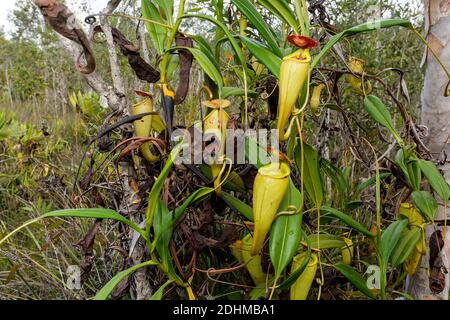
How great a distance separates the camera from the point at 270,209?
2.31ft

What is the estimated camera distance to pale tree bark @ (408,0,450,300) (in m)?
0.95

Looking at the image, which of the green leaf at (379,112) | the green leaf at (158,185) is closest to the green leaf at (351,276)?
the green leaf at (379,112)

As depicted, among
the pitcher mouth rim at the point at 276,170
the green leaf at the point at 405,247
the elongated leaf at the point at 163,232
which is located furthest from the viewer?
the green leaf at the point at 405,247

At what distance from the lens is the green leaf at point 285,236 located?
28.3 inches

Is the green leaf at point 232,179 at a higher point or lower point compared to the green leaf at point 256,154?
lower

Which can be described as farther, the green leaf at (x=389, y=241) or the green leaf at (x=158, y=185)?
the green leaf at (x=389, y=241)

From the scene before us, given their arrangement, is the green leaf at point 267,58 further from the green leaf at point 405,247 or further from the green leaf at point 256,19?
the green leaf at point 405,247

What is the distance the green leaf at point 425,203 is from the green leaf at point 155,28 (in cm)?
59

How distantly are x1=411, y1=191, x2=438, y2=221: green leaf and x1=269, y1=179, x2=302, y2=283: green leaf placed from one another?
279 mm

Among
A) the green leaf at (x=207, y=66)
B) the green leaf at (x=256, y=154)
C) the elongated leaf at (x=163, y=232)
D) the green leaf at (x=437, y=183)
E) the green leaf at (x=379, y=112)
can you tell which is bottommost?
the elongated leaf at (x=163, y=232)

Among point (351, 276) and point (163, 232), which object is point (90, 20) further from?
point (351, 276)

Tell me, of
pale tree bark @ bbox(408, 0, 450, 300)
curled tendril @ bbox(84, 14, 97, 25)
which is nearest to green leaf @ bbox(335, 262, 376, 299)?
pale tree bark @ bbox(408, 0, 450, 300)
